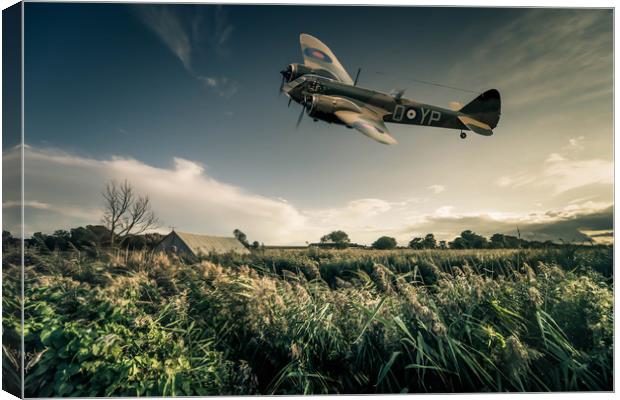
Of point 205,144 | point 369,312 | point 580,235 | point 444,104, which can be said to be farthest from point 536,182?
point 205,144

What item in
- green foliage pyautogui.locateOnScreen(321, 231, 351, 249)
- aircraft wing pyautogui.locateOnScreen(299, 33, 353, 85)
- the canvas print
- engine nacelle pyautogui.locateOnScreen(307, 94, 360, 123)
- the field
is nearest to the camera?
the field

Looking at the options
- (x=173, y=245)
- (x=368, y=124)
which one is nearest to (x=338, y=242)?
(x=368, y=124)

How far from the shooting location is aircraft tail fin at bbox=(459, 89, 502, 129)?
4.00 metres

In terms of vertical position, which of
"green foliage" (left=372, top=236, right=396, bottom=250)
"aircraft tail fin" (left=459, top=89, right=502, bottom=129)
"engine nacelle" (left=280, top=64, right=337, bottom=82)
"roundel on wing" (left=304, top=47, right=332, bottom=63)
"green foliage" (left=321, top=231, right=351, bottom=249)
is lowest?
"green foliage" (left=372, top=236, right=396, bottom=250)

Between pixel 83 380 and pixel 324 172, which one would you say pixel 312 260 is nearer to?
pixel 324 172

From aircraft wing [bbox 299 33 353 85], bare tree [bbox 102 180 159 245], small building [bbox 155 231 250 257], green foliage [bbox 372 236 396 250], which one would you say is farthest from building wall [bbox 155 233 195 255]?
aircraft wing [bbox 299 33 353 85]

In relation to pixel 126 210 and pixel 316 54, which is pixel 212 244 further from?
pixel 316 54

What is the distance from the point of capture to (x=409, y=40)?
4.02 meters

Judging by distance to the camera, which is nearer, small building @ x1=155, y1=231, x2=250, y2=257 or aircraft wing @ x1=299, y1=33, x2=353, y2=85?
aircraft wing @ x1=299, y1=33, x2=353, y2=85

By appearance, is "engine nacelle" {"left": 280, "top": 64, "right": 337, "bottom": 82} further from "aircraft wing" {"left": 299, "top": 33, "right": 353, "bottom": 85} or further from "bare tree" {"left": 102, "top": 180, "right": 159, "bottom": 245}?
"bare tree" {"left": 102, "top": 180, "right": 159, "bottom": 245}

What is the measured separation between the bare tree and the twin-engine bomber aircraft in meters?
1.96

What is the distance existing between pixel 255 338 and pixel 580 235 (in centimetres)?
359

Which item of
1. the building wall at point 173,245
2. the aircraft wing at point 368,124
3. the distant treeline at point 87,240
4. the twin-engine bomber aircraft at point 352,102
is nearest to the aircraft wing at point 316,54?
the twin-engine bomber aircraft at point 352,102

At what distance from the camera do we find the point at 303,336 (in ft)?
10.6
